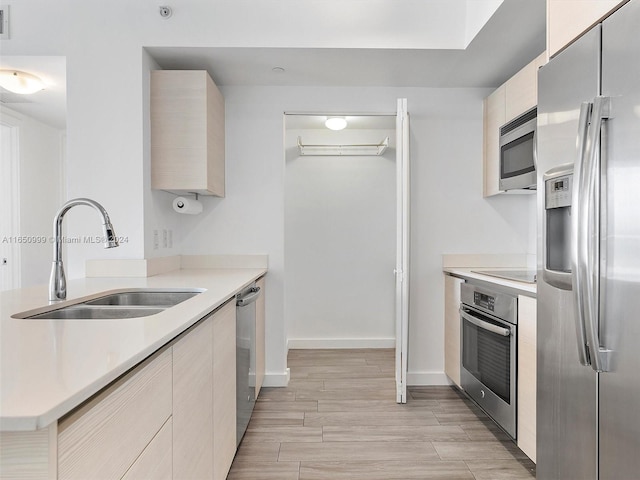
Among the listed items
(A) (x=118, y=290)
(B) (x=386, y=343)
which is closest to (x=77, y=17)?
(A) (x=118, y=290)

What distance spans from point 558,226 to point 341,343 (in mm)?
3198

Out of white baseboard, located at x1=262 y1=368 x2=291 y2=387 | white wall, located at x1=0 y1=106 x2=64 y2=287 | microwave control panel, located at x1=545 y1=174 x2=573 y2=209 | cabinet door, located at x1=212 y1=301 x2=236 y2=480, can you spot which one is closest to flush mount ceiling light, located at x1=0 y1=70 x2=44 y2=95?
white wall, located at x1=0 y1=106 x2=64 y2=287

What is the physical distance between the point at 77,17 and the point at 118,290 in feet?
5.74

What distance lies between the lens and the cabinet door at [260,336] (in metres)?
2.94

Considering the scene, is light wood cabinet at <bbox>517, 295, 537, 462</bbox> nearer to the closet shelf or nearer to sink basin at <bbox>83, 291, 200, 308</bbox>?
sink basin at <bbox>83, 291, 200, 308</bbox>

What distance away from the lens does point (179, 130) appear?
9.32 ft

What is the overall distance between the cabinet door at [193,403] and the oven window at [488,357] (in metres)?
1.51

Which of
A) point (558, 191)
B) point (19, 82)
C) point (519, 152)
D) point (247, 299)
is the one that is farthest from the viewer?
point (19, 82)

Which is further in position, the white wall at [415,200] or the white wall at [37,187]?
the white wall at [37,187]

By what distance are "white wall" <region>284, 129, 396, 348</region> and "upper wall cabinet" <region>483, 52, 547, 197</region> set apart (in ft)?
4.12

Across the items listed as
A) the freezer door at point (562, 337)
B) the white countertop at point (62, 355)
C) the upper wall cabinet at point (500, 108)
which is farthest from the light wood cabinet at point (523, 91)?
the white countertop at point (62, 355)

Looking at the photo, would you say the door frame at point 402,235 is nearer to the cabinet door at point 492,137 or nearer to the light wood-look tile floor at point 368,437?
the light wood-look tile floor at point 368,437

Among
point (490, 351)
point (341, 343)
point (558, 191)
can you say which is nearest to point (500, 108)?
point (490, 351)

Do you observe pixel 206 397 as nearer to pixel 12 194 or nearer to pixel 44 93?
pixel 44 93
